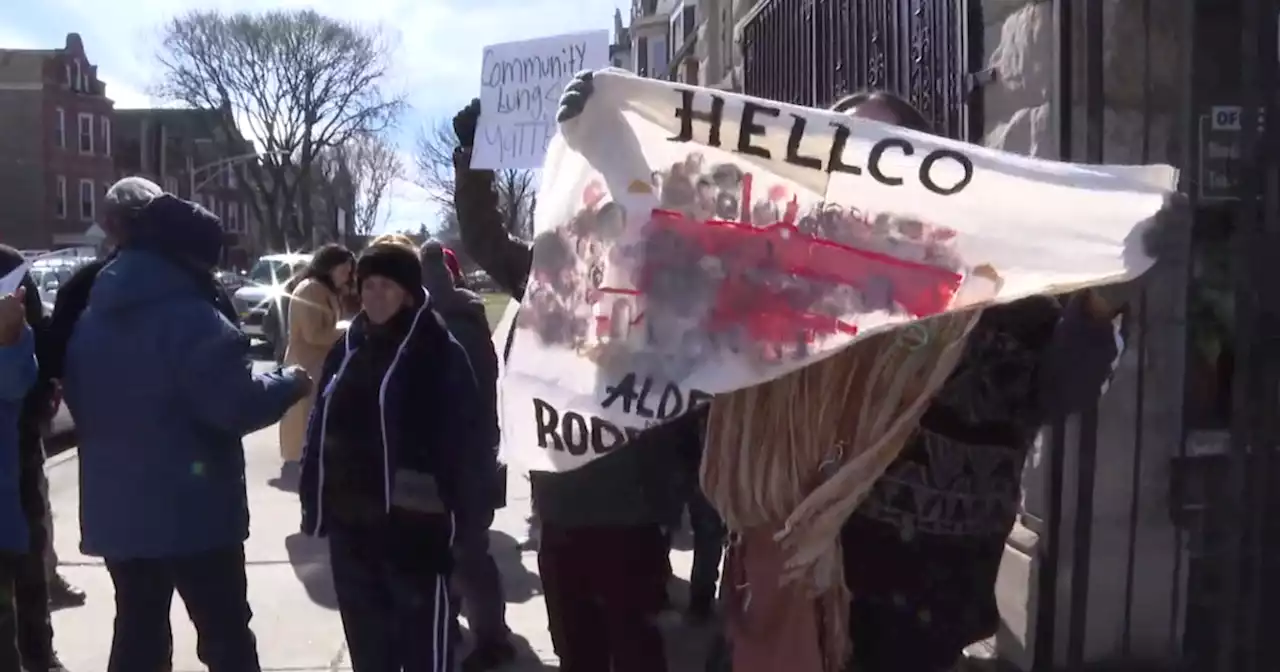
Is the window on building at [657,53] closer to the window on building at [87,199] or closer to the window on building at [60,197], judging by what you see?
the window on building at [60,197]

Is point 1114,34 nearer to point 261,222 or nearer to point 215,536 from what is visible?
point 215,536

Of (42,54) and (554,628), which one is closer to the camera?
(554,628)

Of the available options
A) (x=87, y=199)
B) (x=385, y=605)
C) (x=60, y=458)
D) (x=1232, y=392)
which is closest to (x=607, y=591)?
(x=385, y=605)

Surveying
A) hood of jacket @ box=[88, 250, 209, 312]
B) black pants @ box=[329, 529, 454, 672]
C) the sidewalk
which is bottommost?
the sidewalk

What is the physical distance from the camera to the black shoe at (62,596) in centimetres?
546

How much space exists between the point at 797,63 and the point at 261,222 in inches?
2119

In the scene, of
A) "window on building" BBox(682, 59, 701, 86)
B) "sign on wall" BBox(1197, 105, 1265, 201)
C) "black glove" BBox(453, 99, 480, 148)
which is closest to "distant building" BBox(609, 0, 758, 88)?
"window on building" BBox(682, 59, 701, 86)

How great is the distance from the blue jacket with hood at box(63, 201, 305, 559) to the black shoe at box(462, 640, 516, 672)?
149 cm

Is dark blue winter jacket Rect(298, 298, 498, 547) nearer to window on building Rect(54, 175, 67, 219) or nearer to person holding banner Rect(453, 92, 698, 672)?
person holding banner Rect(453, 92, 698, 672)

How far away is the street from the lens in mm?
4887

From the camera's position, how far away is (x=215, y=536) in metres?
3.50

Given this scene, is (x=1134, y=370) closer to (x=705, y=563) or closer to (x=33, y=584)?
(x=705, y=563)

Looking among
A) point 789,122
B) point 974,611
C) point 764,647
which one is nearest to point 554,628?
point 764,647

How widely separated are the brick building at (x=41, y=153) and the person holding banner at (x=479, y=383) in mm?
49692
